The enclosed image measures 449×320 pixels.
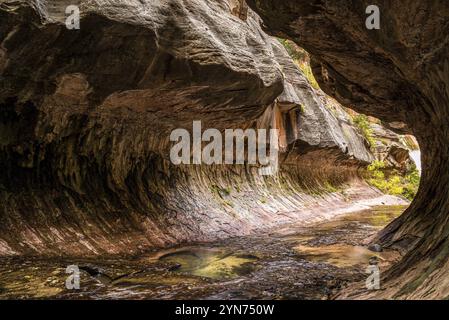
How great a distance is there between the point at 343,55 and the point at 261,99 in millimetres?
2847

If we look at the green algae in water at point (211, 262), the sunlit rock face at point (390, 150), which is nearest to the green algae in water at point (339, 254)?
the green algae in water at point (211, 262)

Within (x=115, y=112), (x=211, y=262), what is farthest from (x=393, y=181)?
(x=115, y=112)

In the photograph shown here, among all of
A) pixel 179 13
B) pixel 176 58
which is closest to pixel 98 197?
pixel 176 58

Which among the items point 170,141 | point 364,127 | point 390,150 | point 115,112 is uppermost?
point 364,127

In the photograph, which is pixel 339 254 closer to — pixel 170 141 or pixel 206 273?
pixel 206 273

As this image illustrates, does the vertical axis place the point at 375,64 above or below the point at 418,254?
above

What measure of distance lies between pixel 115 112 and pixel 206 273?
4177 millimetres

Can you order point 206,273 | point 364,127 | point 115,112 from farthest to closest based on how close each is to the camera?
1. point 364,127
2. point 115,112
3. point 206,273

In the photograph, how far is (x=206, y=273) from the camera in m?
5.96

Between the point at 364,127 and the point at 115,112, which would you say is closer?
the point at 115,112

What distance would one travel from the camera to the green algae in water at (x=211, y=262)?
5965 mm

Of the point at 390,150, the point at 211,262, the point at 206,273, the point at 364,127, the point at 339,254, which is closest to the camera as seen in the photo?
the point at 206,273

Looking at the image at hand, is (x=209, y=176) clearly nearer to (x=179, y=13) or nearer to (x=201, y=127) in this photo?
(x=201, y=127)

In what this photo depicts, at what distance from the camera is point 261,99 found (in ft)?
31.7
